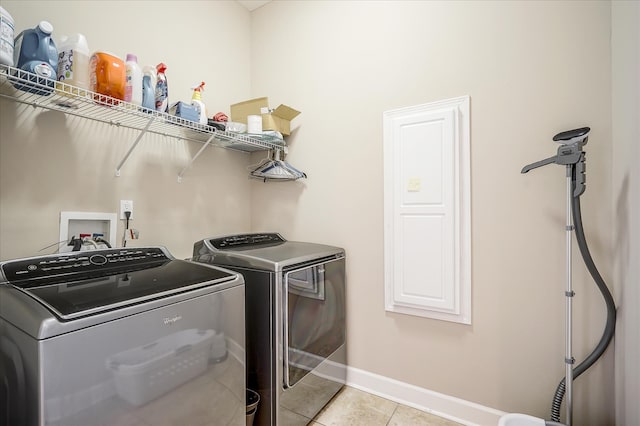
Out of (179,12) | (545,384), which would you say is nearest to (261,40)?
(179,12)

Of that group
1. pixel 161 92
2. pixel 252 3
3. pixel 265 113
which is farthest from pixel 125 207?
pixel 252 3

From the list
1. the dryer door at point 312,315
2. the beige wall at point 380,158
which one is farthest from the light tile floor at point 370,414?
the dryer door at point 312,315

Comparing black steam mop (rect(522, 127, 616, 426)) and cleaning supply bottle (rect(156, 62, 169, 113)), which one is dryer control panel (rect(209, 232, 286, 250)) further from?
black steam mop (rect(522, 127, 616, 426))

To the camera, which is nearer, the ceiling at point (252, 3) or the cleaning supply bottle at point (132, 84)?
the cleaning supply bottle at point (132, 84)

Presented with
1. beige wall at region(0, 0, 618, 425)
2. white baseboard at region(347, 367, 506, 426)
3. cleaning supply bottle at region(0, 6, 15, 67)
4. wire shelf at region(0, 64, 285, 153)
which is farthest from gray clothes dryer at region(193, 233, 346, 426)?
cleaning supply bottle at region(0, 6, 15, 67)

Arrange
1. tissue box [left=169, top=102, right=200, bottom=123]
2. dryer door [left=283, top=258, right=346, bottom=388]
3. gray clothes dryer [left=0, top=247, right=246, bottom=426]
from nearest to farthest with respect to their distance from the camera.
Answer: gray clothes dryer [left=0, top=247, right=246, bottom=426] → dryer door [left=283, top=258, right=346, bottom=388] → tissue box [left=169, top=102, right=200, bottom=123]

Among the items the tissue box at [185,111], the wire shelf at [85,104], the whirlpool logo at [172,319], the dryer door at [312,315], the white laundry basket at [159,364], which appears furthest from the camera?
the tissue box at [185,111]

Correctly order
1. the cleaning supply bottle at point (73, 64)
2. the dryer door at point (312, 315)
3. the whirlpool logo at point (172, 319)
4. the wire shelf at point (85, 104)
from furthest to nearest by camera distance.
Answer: the dryer door at point (312, 315) < the cleaning supply bottle at point (73, 64) < the wire shelf at point (85, 104) < the whirlpool logo at point (172, 319)

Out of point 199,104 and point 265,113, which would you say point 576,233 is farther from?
point 199,104

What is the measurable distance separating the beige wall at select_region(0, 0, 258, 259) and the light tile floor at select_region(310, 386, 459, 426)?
1377 millimetres

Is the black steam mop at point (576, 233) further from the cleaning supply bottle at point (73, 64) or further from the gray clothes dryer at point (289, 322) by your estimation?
the cleaning supply bottle at point (73, 64)

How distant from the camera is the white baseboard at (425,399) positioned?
170cm

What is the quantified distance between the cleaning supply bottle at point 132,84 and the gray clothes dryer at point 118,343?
0.70 meters

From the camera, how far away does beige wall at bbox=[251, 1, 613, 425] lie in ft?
4.83
